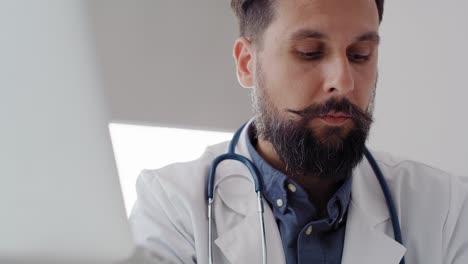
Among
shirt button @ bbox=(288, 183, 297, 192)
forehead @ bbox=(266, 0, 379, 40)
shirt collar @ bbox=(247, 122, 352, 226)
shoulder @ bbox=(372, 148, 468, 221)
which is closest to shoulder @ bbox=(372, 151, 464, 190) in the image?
shoulder @ bbox=(372, 148, 468, 221)

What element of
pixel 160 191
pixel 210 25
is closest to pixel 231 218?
pixel 160 191

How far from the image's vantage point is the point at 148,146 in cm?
160

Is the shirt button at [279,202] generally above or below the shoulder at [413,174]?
above

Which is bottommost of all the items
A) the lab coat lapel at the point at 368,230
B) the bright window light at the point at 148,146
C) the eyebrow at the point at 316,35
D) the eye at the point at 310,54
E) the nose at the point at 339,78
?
the bright window light at the point at 148,146

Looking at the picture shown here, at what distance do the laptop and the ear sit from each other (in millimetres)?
374

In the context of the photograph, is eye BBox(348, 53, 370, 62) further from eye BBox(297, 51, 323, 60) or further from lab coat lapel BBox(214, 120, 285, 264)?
lab coat lapel BBox(214, 120, 285, 264)

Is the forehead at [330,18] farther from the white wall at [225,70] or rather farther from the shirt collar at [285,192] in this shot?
the white wall at [225,70]

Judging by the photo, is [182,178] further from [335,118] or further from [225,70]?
[225,70]

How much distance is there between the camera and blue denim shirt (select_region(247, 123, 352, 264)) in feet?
3.10

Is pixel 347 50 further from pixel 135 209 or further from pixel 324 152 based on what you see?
pixel 135 209

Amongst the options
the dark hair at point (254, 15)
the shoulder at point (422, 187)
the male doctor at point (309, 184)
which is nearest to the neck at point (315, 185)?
the male doctor at point (309, 184)

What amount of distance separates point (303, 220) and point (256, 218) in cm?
10

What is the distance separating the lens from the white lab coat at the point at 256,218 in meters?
0.94

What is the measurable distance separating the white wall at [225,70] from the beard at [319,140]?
0.52 m
